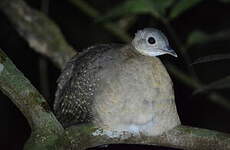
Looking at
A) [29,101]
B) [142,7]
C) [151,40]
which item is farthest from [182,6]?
[29,101]

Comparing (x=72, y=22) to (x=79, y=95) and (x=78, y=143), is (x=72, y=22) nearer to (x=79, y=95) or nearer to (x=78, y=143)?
(x=79, y=95)

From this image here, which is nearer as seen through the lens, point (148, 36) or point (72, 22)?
point (148, 36)

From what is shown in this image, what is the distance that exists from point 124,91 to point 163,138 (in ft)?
1.06

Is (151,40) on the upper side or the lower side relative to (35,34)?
lower

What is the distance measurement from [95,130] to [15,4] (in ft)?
5.75

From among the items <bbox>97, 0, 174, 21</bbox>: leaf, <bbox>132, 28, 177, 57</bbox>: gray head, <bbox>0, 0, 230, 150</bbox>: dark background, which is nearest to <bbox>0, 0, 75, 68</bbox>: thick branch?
<bbox>97, 0, 174, 21</bbox>: leaf

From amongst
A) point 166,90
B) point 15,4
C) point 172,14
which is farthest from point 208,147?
point 15,4

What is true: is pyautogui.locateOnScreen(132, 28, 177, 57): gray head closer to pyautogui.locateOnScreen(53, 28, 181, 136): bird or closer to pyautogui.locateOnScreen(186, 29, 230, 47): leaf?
pyautogui.locateOnScreen(53, 28, 181, 136): bird

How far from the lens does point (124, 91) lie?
2.84 m

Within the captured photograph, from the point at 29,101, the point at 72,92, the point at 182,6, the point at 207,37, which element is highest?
the point at 182,6

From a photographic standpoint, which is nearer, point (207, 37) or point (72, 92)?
point (72, 92)

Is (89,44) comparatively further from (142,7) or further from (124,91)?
(124,91)

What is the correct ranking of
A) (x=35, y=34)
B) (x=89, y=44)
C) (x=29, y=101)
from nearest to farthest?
1. (x=29, y=101)
2. (x=35, y=34)
3. (x=89, y=44)

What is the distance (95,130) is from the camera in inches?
108
